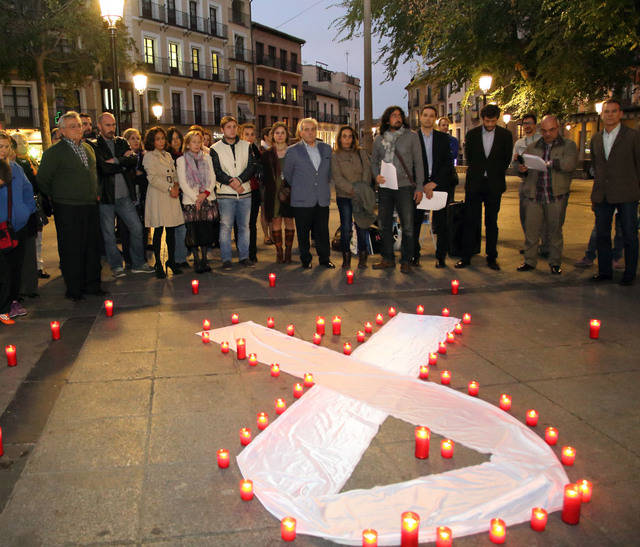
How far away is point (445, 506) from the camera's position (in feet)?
8.98

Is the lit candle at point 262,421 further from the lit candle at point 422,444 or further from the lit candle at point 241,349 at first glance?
the lit candle at point 241,349

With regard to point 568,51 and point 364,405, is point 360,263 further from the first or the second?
point 568,51

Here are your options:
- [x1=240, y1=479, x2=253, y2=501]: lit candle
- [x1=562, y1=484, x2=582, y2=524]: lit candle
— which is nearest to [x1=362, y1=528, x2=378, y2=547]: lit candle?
[x1=240, y1=479, x2=253, y2=501]: lit candle

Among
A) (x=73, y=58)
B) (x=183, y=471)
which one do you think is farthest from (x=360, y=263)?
(x=73, y=58)

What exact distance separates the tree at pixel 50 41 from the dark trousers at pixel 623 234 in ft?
70.7

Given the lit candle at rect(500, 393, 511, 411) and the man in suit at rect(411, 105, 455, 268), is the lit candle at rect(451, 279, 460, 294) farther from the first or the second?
the lit candle at rect(500, 393, 511, 411)

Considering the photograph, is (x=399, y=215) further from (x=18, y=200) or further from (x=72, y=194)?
(x=18, y=200)

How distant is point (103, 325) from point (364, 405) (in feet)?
10.1

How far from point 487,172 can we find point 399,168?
3.90ft

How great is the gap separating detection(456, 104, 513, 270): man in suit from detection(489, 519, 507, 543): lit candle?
230 inches

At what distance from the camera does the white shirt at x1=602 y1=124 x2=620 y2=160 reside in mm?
7133

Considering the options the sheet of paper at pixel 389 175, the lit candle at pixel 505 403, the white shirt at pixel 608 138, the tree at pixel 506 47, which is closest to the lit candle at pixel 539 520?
the lit candle at pixel 505 403

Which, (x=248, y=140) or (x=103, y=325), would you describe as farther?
(x=248, y=140)

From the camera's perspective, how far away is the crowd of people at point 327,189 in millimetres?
7137
